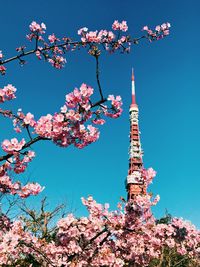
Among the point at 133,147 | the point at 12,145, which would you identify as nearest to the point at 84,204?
the point at 12,145

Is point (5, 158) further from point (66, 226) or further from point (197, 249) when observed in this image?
point (197, 249)

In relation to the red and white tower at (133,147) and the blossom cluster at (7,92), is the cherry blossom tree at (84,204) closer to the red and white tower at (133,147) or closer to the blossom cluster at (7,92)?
the blossom cluster at (7,92)

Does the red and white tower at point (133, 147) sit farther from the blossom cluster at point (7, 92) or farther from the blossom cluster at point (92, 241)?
the blossom cluster at point (7, 92)

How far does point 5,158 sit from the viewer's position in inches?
165

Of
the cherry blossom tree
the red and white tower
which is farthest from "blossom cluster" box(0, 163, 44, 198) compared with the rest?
the red and white tower

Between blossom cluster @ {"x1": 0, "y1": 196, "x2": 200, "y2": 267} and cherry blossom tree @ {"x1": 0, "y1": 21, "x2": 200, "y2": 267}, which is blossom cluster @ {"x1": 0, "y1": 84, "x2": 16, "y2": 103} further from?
blossom cluster @ {"x1": 0, "y1": 196, "x2": 200, "y2": 267}

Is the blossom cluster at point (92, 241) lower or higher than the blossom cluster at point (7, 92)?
lower

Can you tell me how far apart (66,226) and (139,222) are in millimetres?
1747

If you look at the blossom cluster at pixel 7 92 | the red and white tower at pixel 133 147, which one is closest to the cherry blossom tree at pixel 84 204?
the blossom cluster at pixel 7 92

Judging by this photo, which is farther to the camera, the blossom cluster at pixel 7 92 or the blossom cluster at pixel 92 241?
the blossom cluster at pixel 92 241

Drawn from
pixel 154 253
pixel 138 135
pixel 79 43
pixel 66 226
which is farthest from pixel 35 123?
pixel 138 135

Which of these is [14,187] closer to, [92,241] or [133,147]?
[92,241]

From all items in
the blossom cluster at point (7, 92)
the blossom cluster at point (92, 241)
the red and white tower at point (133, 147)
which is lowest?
the blossom cluster at point (92, 241)

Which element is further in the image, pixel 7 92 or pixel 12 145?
pixel 7 92
